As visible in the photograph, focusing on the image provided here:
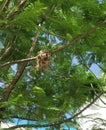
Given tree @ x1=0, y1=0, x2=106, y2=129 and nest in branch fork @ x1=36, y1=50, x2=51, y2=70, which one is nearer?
nest in branch fork @ x1=36, y1=50, x2=51, y2=70

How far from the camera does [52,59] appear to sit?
5.39 meters

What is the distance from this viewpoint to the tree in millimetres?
3750

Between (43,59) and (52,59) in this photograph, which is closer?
(43,59)

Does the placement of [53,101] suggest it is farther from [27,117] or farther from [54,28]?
[54,28]

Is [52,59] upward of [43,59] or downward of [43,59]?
downward

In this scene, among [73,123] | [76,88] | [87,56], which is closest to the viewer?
[73,123]

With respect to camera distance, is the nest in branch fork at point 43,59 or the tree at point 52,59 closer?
the nest in branch fork at point 43,59

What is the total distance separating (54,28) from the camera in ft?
13.4

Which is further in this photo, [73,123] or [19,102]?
[73,123]

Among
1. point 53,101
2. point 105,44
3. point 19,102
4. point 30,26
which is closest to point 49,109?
point 53,101

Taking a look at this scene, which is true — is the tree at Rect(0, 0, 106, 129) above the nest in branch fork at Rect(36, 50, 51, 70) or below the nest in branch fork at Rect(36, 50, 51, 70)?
below

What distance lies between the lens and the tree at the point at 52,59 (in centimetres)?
375

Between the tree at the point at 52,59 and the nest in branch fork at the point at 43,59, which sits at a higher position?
the nest in branch fork at the point at 43,59

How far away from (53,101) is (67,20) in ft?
5.07
